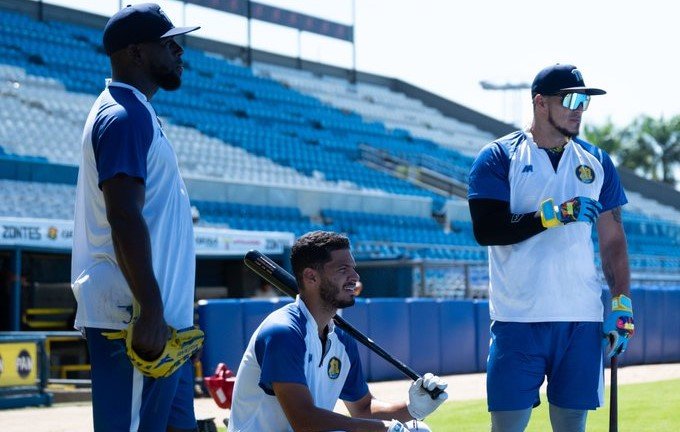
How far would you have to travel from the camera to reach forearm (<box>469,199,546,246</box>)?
4.99m

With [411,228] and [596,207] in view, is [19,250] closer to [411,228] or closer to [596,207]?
[596,207]

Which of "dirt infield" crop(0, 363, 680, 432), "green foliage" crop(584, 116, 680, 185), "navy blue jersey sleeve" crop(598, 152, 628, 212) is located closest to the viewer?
"navy blue jersey sleeve" crop(598, 152, 628, 212)

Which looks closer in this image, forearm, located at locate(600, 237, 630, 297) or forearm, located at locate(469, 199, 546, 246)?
forearm, located at locate(469, 199, 546, 246)

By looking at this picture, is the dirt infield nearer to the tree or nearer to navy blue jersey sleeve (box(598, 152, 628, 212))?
navy blue jersey sleeve (box(598, 152, 628, 212))

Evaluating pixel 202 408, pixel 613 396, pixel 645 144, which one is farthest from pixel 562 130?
pixel 645 144

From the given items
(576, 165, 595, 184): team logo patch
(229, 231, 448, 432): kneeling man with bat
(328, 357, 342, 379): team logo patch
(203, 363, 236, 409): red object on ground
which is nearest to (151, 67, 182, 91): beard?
(229, 231, 448, 432): kneeling man with bat

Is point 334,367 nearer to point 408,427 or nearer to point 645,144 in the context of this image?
point 408,427

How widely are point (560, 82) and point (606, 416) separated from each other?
5891mm

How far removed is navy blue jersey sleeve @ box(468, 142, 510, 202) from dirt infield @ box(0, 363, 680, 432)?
5.60 meters

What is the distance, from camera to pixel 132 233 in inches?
136

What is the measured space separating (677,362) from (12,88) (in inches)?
552

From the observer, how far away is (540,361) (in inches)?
200

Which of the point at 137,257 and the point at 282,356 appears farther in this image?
the point at 282,356

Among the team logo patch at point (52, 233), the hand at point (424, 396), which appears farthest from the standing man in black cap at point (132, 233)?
the team logo patch at point (52, 233)
